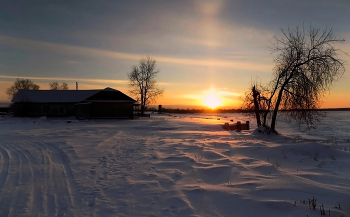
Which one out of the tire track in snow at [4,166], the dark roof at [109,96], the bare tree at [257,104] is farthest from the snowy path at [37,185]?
the dark roof at [109,96]

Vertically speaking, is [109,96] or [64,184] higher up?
[109,96]

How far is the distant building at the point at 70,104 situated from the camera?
36781 mm

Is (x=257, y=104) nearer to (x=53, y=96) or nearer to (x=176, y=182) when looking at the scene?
(x=176, y=182)

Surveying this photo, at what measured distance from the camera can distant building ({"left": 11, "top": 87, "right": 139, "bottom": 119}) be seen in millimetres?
36781

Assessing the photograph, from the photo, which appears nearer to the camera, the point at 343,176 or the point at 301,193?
the point at 301,193

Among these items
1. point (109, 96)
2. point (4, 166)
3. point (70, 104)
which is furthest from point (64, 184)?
point (70, 104)

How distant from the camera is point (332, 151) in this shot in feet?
31.2

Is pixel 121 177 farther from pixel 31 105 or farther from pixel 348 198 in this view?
pixel 31 105

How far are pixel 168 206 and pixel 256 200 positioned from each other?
68.5 inches

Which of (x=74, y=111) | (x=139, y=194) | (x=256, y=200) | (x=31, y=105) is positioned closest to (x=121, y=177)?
(x=139, y=194)

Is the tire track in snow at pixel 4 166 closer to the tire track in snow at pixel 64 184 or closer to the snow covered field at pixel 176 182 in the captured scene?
the snow covered field at pixel 176 182

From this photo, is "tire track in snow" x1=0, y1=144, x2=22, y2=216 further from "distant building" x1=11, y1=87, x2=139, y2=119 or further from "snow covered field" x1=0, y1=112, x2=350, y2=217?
"distant building" x1=11, y1=87, x2=139, y2=119

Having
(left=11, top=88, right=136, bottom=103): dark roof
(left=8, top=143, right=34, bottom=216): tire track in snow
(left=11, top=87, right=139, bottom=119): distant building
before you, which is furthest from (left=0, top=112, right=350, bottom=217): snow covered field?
(left=11, top=88, right=136, bottom=103): dark roof

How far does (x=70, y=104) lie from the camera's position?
143ft
